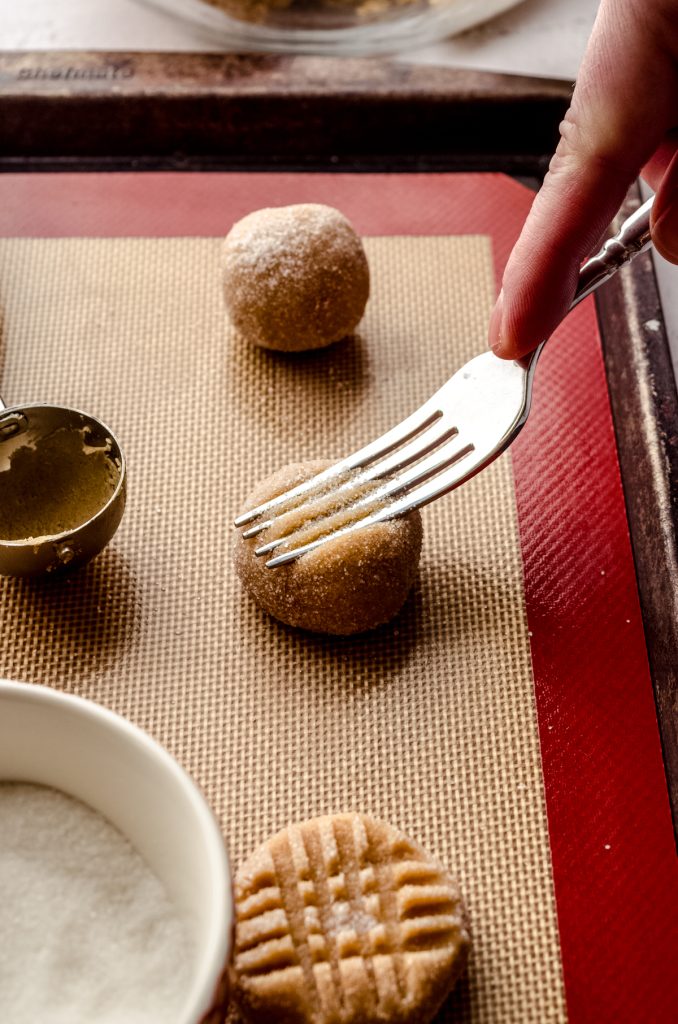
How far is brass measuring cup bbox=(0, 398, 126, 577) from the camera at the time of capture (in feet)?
3.22

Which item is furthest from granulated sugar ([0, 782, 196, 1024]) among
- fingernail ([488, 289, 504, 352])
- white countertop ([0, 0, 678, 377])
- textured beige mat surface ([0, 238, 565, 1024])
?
white countertop ([0, 0, 678, 377])

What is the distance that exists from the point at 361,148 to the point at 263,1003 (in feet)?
3.45

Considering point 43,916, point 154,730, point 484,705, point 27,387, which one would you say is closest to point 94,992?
point 43,916

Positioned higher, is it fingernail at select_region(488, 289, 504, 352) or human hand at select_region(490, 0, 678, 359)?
human hand at select_region(490, 0, 678, 359)

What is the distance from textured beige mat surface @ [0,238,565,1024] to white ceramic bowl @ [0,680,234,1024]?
22 cm

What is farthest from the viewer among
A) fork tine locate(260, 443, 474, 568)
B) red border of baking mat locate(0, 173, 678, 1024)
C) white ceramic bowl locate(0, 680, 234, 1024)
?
fork tine locate(260, 443, 474, 568)

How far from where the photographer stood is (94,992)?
0.62m

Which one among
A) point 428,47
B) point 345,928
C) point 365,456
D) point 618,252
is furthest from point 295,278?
point 345,928

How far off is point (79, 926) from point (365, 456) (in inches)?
19.9

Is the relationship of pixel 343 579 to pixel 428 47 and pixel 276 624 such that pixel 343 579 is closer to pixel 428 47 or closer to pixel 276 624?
pixel 276 624

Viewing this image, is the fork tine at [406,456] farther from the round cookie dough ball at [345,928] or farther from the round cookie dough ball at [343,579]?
the round cookie dough ball at [345,928]

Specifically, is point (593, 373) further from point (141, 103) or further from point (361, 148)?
point (141, 103)

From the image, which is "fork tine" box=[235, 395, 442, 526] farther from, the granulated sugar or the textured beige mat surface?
the granulated sugar

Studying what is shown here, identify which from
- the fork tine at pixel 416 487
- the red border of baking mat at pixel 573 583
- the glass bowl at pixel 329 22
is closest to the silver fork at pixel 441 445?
the fork tine at pixel 416 487
